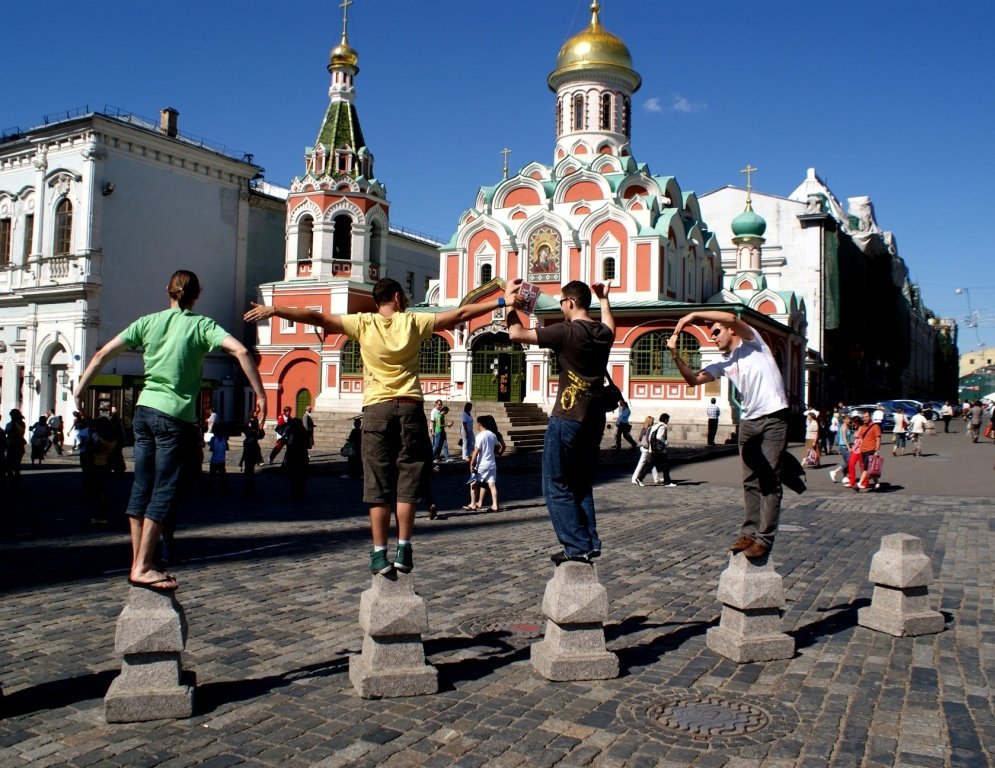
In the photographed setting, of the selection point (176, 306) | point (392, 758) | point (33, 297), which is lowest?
point (392, 758)

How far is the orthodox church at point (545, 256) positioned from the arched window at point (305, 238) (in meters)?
0.06

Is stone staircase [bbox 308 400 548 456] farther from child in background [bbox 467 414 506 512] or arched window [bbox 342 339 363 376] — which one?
child in background [bbox 467 414 506 512]

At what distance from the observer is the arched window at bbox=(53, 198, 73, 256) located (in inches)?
1436

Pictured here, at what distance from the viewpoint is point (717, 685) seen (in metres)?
5.26

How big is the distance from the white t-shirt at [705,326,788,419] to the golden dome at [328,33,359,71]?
36327 mm

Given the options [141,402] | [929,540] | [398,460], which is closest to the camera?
[141,402]

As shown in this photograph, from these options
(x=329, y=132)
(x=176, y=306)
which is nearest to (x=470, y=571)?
(x=176, y=306)

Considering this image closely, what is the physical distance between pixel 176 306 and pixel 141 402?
0.62 m

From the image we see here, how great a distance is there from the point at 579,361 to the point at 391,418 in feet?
3.95

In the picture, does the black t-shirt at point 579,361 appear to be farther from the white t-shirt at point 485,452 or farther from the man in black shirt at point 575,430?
the white t-shirt at point 485,452

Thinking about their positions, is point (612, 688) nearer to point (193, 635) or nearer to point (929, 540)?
point (193, 635)

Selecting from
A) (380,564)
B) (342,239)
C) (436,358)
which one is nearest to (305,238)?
(342,239)

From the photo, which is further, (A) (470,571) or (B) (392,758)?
(A) (470,571)

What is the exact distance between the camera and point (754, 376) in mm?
6027
